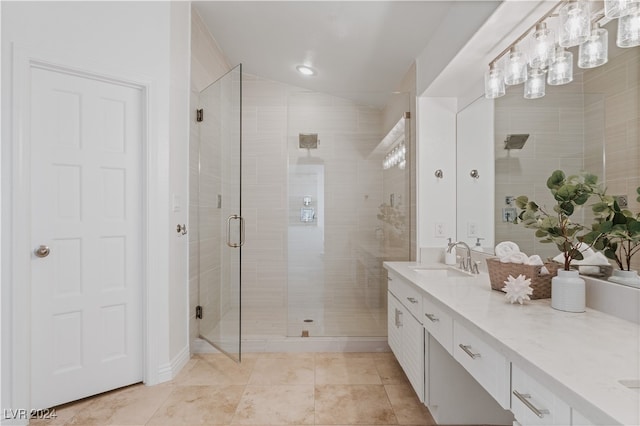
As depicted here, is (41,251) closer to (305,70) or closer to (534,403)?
(534,403)

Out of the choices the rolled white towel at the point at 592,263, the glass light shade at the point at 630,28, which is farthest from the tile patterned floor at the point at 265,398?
the glass light shade at the point at 630,28

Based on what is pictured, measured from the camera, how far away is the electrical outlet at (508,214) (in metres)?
1.99

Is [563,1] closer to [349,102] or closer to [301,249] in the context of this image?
[349,102]

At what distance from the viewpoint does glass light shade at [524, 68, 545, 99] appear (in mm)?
1711

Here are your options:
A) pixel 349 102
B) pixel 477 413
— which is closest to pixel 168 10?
pixel 349 102

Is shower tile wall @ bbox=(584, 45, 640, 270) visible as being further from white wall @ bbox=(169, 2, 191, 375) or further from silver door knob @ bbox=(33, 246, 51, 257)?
silver door knob @ bbox=(33, 246, 51, 257)

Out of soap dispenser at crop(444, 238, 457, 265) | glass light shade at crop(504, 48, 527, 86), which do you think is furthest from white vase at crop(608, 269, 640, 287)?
soap dispenser at crop(444, 238, 457, 265)

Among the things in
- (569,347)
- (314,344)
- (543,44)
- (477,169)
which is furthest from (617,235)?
(314,344)

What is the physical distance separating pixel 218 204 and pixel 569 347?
2.43m

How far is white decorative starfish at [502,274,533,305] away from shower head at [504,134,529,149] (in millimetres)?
869

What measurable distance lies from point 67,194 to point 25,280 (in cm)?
51

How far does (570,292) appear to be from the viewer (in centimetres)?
127

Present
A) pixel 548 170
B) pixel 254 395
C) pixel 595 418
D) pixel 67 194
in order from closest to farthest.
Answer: pixel 595 418, pixel 548 170, pixel 67 194, pixel 254 395

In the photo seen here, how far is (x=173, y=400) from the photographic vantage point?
2045 mm
